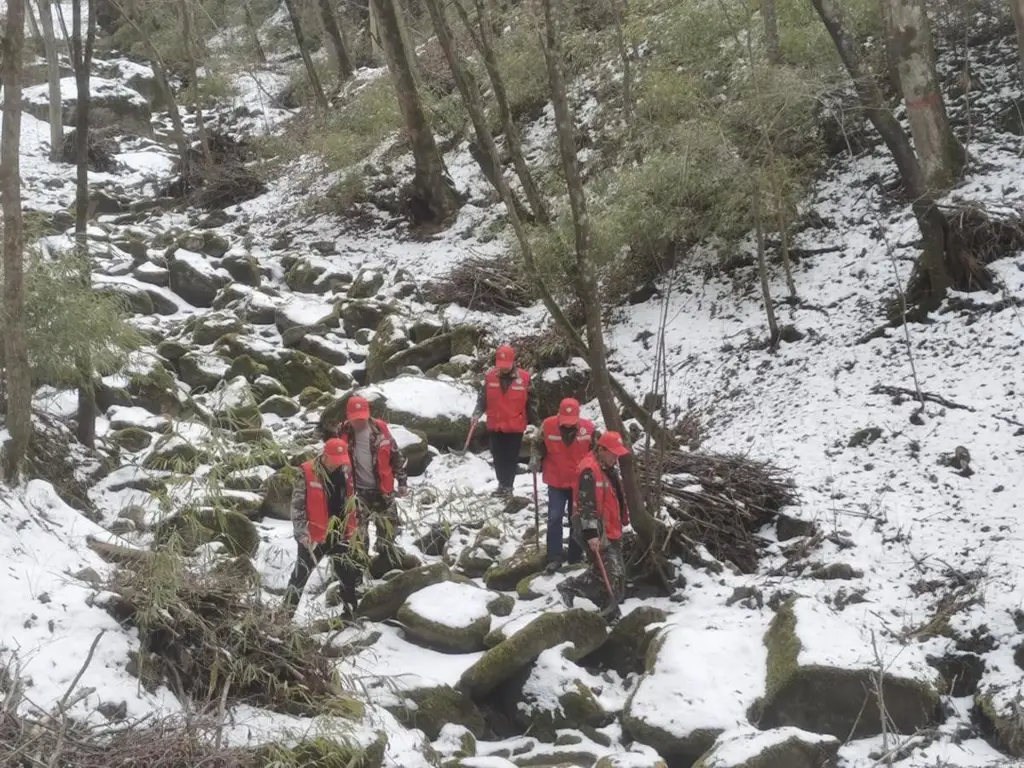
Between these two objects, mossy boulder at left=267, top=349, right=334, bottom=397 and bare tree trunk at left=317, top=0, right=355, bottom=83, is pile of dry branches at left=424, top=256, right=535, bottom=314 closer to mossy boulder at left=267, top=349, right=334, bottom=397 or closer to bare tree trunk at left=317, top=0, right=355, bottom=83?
mossy boulder at left=267, top=349, right=334, bottom=397

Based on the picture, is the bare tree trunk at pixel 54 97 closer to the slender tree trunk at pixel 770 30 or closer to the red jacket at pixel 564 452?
the slender tree trunk at pixel 770 30

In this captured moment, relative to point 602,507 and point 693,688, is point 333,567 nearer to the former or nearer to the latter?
point 602,507

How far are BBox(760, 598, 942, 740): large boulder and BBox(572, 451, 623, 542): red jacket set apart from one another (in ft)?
5.23

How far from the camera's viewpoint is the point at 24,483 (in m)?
6.26

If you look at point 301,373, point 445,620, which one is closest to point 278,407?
point 301,373

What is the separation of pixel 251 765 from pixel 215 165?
18.2 m

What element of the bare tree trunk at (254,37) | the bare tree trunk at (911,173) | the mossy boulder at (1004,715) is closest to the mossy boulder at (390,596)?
the mossy boulder at (1004,715)

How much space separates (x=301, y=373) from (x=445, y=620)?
6597 millimetres

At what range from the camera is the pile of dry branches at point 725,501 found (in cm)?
768

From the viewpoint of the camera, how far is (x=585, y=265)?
680cm

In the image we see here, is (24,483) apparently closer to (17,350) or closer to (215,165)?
(17,350)

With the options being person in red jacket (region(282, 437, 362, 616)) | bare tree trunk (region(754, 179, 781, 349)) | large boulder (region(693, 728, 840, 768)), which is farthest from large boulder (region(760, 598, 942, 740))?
bare tree trunk (region(754, 179, 781, 349))

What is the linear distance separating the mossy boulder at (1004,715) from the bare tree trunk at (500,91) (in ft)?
20.7

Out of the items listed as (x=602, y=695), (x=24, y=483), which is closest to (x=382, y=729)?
(x=602, y=695)
